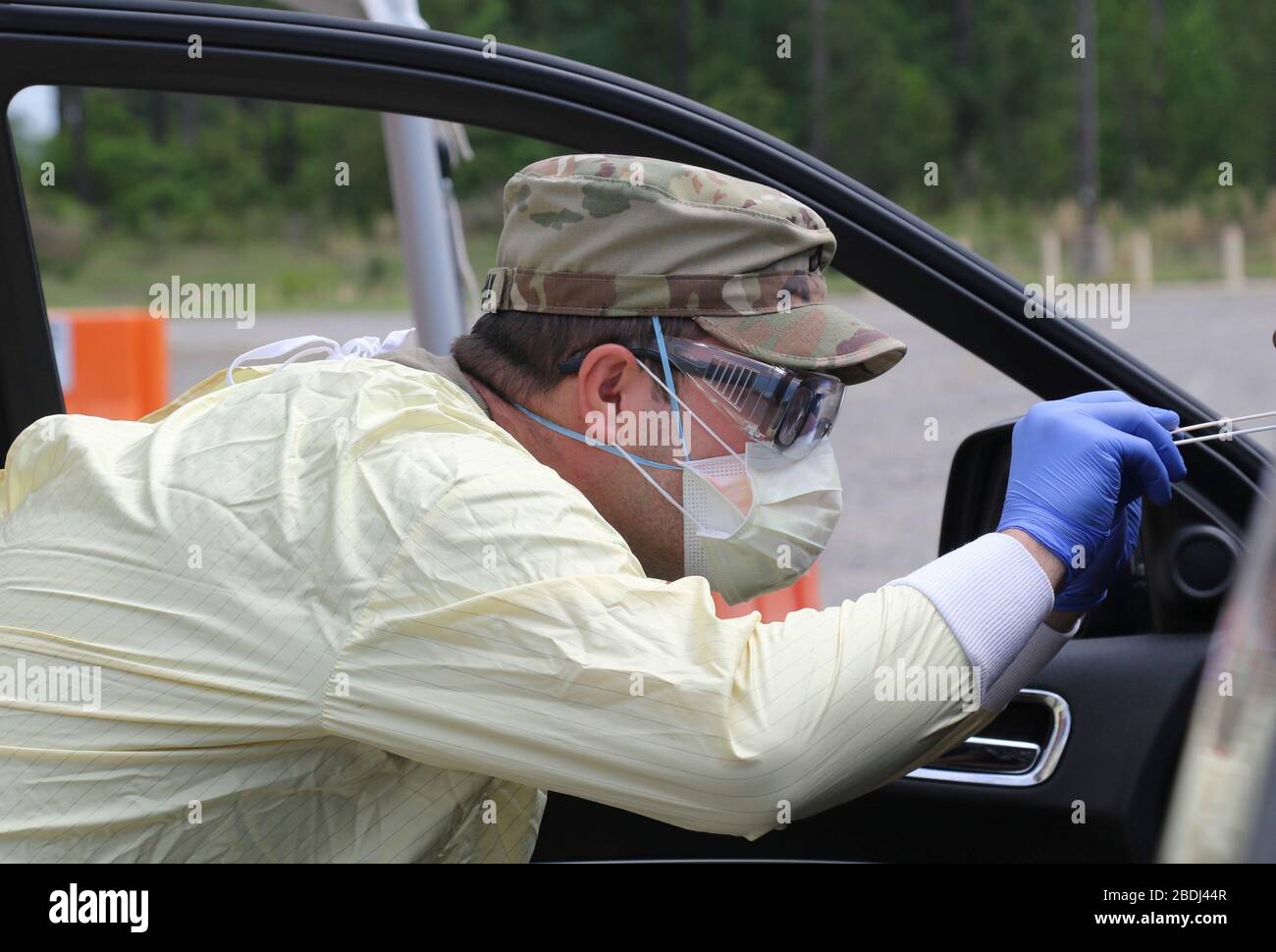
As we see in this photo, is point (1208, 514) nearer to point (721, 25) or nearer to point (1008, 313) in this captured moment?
point (1008, 313)

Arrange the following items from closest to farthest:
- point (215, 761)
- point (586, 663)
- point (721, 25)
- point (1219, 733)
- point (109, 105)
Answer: point (1219, 733) → point (586, 663) → point (215, 761) → point (109, 105) → point (721, 25)

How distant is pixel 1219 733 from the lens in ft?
3.59

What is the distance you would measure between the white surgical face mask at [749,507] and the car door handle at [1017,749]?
40 cm

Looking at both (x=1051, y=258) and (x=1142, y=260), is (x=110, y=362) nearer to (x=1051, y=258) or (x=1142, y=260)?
(x=1051, y=258)

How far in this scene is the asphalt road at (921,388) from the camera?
29.5 feet

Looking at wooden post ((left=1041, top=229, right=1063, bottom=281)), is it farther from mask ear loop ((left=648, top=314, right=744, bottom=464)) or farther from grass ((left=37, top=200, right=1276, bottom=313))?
mask ear loop ((left=648, top=314, right=744, bottom=464))

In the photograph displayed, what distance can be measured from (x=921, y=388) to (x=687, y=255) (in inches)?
526

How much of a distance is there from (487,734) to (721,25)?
112ft

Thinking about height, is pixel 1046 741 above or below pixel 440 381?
below

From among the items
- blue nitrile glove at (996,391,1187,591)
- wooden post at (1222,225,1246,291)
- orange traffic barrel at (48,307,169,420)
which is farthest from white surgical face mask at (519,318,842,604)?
wooden post at (1222,225,1246,291)

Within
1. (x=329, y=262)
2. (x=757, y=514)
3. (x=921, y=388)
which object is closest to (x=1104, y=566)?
(x=757, y=514)

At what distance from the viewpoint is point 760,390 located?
1.99 meters

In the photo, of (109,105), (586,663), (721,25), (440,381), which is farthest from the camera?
(721,25)

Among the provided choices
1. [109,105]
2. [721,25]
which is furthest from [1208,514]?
[721,25]
